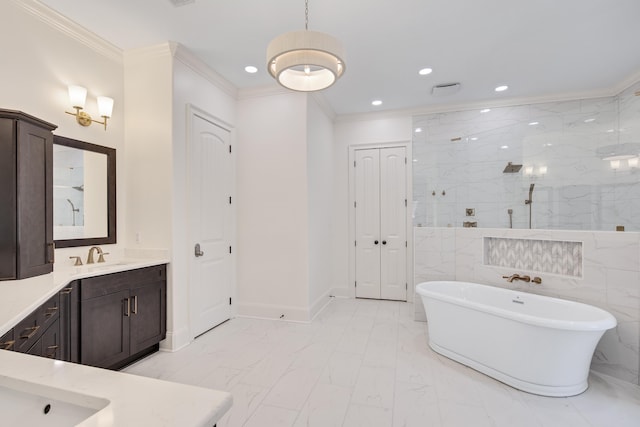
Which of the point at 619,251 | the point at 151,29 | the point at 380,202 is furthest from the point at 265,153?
the point at 619,251

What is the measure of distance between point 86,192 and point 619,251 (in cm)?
471

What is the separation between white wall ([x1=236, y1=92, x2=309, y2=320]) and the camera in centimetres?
381

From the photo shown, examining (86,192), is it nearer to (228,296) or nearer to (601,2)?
(228,296)

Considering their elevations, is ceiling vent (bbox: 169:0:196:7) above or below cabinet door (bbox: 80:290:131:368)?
above

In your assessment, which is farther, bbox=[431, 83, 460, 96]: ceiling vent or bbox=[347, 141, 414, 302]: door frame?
bbox=[347, 141, 414, 302]: door frame

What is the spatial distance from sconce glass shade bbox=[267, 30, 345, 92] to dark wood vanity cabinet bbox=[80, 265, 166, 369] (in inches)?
80.7

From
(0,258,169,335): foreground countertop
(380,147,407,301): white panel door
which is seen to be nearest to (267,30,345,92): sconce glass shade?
(0,258,169,335): foreground countertop

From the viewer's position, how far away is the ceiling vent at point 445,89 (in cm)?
381

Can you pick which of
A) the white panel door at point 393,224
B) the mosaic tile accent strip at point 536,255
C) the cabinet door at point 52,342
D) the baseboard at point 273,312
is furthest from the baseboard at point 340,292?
the cabinet door at point 52,342

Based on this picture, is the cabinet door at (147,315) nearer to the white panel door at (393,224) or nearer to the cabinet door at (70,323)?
the cabinet door at (70,323)

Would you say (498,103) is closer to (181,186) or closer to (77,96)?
(181,186)

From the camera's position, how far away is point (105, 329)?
238 centimetres

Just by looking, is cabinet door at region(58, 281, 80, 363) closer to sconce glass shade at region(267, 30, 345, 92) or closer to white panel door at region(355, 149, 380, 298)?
sconce glass shade at region(267, 30, 345, 92)

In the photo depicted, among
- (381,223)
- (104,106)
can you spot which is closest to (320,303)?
(381,223)
